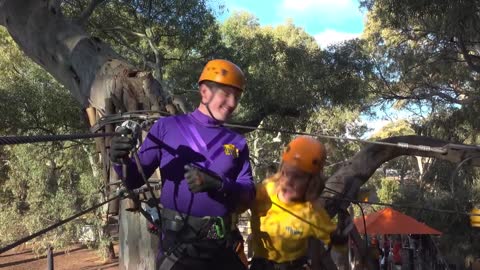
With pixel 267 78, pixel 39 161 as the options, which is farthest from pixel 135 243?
pixel 39 161

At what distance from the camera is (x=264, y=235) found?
3383 millimetres

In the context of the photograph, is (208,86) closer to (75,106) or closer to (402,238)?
(75,106)

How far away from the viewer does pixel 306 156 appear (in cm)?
320

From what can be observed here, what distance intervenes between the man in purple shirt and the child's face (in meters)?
0.40

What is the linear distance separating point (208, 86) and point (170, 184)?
0.53 m

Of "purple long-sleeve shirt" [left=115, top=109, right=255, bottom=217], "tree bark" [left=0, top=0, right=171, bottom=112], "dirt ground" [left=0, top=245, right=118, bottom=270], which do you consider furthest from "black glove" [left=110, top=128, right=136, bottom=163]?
"dirt ground" [left=0, top=245, right=118, bottom=270]

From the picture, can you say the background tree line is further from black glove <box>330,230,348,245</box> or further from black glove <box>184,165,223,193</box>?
black glove <box>184,165,223,193</box>

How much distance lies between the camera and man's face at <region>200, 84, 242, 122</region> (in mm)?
2832

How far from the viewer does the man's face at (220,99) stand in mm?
2832

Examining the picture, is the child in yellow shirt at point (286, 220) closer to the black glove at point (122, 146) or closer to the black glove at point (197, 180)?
the black glove at point (197, 180)

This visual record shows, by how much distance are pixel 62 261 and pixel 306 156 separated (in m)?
26.8

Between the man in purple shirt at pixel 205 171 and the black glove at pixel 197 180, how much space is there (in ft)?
0.05

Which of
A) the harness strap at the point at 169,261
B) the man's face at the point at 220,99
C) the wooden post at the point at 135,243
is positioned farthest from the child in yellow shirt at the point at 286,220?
the wooden post at the point at 135,243

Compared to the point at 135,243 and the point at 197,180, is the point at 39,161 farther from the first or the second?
the point at 197,180
